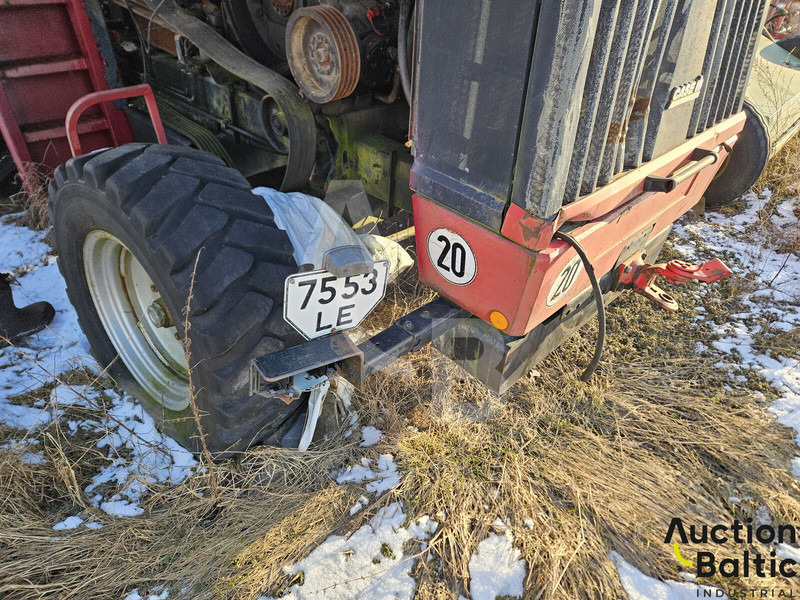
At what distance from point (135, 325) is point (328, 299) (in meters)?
1.23

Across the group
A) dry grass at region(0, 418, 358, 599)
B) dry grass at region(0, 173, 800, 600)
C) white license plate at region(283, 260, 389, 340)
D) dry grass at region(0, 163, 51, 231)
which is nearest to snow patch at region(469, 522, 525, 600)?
dry grass at region(0, 173, 800, 600)

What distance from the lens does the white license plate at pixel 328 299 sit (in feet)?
5.44

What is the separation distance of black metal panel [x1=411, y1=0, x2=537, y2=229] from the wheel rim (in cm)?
141

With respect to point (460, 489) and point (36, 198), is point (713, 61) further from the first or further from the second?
point (36, 198)

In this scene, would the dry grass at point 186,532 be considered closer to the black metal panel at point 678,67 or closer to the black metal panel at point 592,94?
the black metal panel at point 592,94

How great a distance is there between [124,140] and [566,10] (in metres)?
3.59

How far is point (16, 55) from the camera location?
3287 mm

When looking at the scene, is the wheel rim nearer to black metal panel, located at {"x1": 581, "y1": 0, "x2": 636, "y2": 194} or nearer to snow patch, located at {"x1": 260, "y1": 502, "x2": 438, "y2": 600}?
snow patch, located at {"x1": 260, "y1": 502, "x2": 438, "y2": 600}

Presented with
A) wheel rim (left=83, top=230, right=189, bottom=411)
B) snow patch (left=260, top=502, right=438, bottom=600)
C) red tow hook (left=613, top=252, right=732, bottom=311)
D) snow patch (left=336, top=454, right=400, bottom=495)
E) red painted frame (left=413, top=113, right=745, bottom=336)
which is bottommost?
snow patch (left=336, top=454, right=400, bottom=495)

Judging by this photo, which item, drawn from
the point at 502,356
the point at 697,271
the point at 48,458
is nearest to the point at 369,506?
the point at 502,356

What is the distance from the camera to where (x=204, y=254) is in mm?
1697

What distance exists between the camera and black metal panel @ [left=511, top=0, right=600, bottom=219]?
1.24 m

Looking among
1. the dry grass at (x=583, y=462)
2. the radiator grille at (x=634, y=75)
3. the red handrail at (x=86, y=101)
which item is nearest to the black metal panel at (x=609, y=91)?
the radiator grille at (x=634, y=75)

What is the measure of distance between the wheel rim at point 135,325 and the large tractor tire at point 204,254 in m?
0.11
